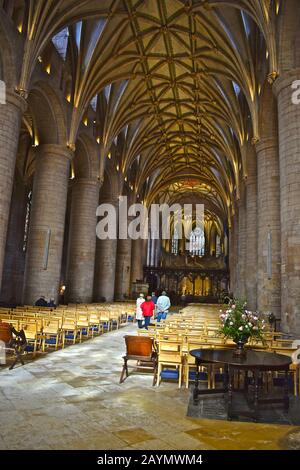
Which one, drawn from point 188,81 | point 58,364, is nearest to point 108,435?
point 58,364

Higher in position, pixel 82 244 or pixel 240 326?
pixel 82 244

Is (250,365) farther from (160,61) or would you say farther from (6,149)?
(160,61)

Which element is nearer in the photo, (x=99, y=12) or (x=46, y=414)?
(x=46, y=414)

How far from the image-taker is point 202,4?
17.8 m

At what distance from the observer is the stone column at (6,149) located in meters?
12.9

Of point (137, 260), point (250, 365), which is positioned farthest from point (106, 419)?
point (137, 260)

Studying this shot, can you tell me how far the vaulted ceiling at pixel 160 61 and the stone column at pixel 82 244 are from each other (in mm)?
3147

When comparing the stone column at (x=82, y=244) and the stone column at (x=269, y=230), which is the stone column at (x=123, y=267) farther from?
the stone column at (x=269, y=230)

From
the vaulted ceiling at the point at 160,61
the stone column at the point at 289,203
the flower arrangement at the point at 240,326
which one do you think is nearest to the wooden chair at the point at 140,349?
the flower arrangement at the point at 240,326

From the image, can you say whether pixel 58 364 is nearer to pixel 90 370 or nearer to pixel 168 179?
pixel 90 370

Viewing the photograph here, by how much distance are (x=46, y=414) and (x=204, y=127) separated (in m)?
31.1

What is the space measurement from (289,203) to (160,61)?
1658 cm

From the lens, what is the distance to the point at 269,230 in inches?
574
